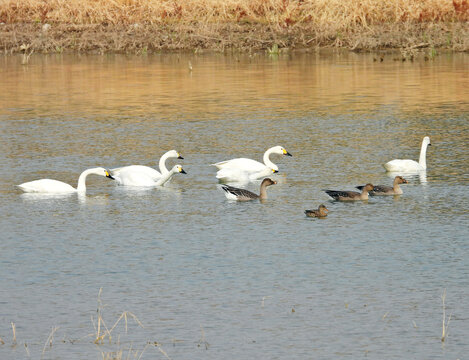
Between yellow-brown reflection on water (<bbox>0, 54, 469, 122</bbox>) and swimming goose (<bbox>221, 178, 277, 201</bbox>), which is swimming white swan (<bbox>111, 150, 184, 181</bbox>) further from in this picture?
yellow-brown reflection on water (<bbox>0, 54, 469, 122</bbox>)

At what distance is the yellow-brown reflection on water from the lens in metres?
28.1

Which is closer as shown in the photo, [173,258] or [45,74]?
[173,258]

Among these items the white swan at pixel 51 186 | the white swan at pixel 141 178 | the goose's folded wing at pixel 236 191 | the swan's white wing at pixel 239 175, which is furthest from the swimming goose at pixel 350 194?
the white swan at pixel 51 186

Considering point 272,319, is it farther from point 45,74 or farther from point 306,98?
point 45,74

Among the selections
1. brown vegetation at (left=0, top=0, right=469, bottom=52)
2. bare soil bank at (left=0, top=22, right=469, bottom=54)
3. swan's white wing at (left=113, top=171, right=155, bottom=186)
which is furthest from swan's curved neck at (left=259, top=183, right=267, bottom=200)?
bare soil bank at (left=0, top=22, right=469, bottom=54)

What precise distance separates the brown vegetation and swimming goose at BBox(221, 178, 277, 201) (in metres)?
25.4

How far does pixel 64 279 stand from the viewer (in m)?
11.6

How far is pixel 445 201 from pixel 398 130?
25.8ft

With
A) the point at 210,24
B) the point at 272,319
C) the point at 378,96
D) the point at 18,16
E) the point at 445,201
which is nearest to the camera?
the point at 272,319

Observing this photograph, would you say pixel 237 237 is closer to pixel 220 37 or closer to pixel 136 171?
pixel 136 171

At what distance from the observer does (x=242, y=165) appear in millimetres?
18203

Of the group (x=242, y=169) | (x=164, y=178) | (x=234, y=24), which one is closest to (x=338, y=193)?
(x=242, y=169)

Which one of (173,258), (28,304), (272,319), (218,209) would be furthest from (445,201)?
(28,304)

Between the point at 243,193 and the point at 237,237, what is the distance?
263 centimetres
